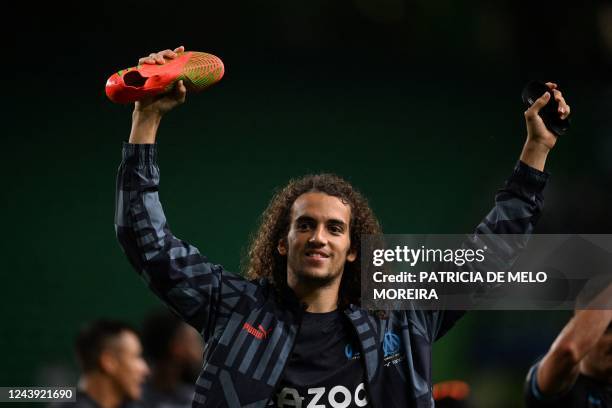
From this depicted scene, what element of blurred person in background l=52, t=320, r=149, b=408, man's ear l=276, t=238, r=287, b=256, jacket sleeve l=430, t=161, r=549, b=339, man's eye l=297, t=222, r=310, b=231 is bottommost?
blurred person in background l=52, t=320, r=149, b=408

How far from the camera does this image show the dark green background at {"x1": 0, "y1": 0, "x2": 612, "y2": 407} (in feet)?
13.4

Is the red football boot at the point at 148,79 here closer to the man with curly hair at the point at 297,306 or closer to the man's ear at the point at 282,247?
the man with curly hair at the point at 297,306

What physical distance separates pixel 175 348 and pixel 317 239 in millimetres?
1654

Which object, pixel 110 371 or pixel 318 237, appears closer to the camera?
pixel 318 237

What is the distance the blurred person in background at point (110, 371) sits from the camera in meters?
3.01

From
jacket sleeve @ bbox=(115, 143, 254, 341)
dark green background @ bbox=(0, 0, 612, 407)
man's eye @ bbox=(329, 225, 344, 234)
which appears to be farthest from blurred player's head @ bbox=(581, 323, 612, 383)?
jacket sleeve @ bbox=(115, 143, 254, 341)

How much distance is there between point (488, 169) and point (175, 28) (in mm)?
1883

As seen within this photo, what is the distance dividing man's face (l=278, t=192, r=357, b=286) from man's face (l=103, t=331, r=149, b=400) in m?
1.27

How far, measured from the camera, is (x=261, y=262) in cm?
219

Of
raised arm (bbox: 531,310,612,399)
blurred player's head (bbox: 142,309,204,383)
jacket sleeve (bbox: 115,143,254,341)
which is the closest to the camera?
jacket sleeve (bbox: 115,143,254,341)

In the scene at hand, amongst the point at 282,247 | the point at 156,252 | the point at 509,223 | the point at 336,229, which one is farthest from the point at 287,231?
the point at 509,223

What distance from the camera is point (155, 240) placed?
5.76 feet

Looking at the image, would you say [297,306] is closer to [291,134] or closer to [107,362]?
[107,362]

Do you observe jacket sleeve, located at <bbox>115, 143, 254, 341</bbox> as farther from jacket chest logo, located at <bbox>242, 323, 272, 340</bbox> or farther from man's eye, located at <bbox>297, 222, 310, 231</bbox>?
man's eye, located at <bbox>297, 222, 310, 231</bbox>
